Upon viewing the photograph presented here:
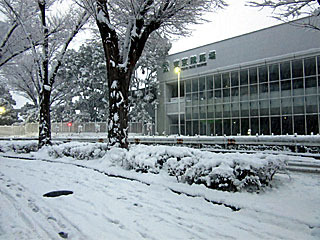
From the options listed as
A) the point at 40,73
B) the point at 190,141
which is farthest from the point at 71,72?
the point at 190,141

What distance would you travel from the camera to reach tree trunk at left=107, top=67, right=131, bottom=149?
33.4 feet

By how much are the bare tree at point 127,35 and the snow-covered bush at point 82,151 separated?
49.1 inches

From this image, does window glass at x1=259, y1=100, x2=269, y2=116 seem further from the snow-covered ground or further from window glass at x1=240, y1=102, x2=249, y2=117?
the snow-covered ground

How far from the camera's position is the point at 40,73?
51.2 ft

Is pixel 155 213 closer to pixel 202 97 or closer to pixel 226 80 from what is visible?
pixel 226 80

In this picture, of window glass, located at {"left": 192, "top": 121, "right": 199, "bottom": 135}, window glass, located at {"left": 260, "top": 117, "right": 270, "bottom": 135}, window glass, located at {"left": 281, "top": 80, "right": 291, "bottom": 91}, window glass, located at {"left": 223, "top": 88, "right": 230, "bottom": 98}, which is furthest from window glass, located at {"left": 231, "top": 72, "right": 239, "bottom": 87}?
window glass, located at {"left": 192, "top": 121, "right": 199, "bottom": 135}

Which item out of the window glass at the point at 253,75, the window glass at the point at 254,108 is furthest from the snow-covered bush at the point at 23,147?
the window glass at the point at 253,75

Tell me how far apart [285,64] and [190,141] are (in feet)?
47.3

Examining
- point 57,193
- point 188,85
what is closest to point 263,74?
point 188,85

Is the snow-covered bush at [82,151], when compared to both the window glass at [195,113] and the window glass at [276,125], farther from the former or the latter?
the window glass at [195,113]

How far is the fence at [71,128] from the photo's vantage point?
34344mm

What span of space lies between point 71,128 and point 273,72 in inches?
1024

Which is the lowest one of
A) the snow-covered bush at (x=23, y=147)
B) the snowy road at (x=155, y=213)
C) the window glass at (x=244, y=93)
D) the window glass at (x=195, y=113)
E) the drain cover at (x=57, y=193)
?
the drain cover at (x=57, y=193)

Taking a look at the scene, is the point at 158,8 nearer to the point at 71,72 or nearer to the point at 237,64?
the point at 237,64
